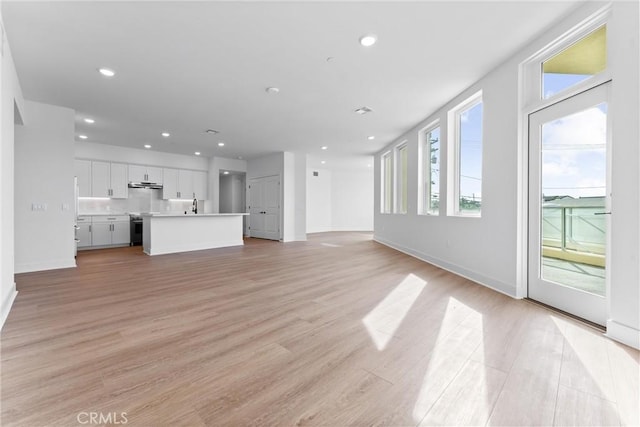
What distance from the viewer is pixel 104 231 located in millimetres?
7406

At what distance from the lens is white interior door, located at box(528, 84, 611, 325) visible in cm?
241

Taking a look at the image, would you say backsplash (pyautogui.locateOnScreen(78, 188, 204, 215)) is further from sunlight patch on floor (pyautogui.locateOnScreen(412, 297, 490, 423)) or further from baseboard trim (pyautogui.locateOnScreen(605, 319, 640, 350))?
baseboard trim (pyautogui.locateOnScreen(605, 319, 640, 350))

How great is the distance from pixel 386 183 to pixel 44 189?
789cm

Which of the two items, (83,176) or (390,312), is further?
(83,176)

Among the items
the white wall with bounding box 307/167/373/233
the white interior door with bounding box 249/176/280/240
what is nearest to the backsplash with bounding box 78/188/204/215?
the white interior door with bounding box 249/176/280/240

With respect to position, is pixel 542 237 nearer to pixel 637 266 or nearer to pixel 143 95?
pixel 637 266

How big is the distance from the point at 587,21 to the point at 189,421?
166 inches

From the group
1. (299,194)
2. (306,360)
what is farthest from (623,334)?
(299,194)

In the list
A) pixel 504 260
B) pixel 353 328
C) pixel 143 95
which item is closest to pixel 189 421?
pixel 353 328

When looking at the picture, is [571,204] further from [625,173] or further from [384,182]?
[384,182]

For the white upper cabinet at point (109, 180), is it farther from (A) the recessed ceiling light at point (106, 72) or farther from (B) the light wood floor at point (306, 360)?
(A) the recessed ceiling light at point (106, 72)

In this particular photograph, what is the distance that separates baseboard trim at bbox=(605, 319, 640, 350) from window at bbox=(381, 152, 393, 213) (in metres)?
6.18

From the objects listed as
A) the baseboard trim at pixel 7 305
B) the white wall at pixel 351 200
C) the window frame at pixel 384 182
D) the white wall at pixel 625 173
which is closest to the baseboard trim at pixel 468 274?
the white wall at pixel 625 173

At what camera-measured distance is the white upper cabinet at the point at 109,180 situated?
291 inches
